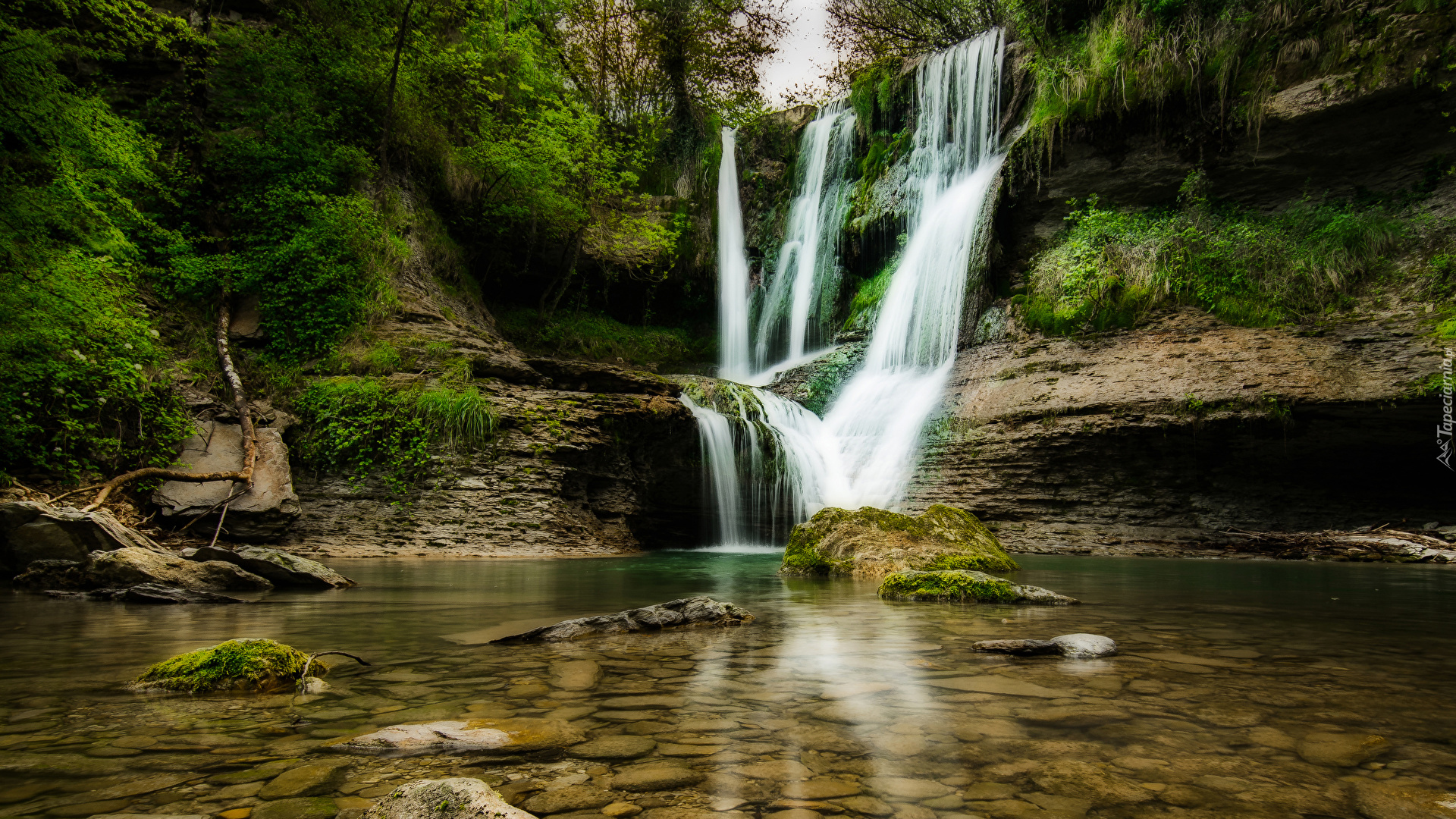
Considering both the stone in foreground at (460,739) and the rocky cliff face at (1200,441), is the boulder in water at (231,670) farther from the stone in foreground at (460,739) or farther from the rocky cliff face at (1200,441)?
the rocky cliff face at (1200,441)

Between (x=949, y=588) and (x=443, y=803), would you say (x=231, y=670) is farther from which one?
(x=949, y=588)

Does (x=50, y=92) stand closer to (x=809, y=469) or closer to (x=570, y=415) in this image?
(x=570, y=415)

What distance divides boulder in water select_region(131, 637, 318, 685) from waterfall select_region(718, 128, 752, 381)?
56.8ft

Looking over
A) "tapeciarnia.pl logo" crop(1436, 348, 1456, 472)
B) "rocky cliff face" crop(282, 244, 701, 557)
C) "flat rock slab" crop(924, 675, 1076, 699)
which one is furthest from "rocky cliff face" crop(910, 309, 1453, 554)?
"flat rock slab" crop(924, 675, 1076, 699)

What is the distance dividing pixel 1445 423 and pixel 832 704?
12392 millimetres

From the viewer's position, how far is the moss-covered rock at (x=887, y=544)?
7164 millimetres

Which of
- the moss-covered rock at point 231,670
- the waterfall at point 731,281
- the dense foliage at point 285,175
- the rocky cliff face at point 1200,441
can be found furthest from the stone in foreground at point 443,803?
the waterfall at point 731,281

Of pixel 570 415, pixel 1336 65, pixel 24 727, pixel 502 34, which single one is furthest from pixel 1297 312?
pixel 502 34

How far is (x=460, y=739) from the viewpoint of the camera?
1993mm

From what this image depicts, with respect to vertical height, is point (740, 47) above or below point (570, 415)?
above

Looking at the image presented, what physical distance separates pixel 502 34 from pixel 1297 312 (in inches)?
701

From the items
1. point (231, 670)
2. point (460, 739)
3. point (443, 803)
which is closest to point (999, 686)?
point (460, 739)

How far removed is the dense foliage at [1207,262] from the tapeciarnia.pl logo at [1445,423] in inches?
84.0

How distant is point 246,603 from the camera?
16.1ft
